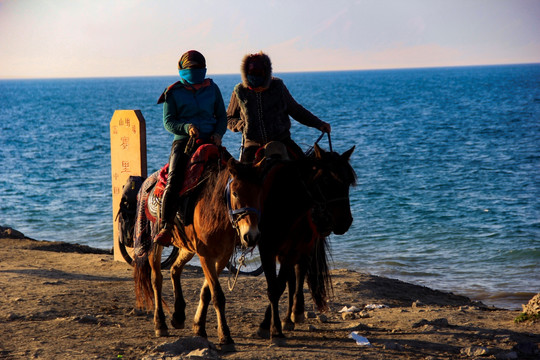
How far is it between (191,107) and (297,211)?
1.58 meters

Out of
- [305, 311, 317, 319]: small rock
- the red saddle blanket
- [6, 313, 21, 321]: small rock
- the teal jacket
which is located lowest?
[305, 311, 317, 319]: small rock

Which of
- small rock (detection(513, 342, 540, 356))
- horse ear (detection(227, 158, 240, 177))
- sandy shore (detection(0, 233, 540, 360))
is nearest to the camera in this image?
horse ear (detection(227, 158, 240, 177))

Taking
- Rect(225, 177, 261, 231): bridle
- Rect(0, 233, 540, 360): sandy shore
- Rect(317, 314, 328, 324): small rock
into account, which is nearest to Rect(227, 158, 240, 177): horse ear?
Rect(225, 177, 261, 231): bridle

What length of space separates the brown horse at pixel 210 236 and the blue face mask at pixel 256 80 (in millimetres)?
1300

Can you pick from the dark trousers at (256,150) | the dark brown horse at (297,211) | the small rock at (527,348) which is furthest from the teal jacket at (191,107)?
the small rock at (527,348)

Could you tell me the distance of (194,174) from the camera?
23.1 ft

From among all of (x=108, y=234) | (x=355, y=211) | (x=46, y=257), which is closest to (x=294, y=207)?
(x=46, y=257)

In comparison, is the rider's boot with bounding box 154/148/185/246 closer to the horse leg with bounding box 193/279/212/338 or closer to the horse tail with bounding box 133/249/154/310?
the horse leg with bounding box 193/279/212/338

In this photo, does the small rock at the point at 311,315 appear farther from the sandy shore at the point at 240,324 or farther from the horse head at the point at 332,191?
the horse head at the point at 332,191

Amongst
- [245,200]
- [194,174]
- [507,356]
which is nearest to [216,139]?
[194,174]

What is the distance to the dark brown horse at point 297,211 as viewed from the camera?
6.89 metres

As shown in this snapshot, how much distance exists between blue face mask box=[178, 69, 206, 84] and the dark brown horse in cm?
124

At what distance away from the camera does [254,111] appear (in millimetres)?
7832

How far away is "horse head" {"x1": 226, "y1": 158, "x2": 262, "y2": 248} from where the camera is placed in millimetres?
6016
